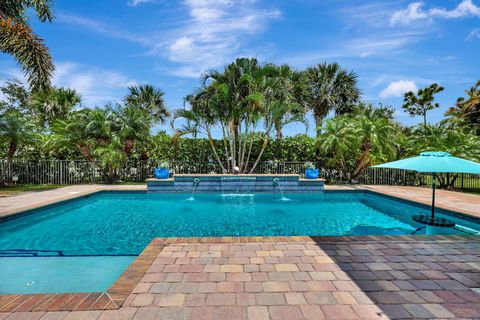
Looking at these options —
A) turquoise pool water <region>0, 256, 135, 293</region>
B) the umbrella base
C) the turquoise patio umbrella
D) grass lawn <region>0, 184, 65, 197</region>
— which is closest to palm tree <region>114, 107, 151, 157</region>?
grass lawn <region>0, 184, 65, 197</region>

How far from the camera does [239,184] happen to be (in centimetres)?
1257

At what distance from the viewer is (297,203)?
10125 millimetres

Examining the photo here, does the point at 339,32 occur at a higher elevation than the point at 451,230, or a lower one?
higher

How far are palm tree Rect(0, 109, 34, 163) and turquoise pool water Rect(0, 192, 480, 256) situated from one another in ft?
14.1

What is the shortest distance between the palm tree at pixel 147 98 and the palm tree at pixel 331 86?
39.5 feet

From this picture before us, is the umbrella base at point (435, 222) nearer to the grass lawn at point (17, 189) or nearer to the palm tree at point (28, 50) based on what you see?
the grass lawn at point (17, 189)

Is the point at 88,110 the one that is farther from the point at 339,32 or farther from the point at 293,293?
the point at 293,293

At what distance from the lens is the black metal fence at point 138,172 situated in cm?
1398

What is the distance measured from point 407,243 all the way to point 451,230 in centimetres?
255

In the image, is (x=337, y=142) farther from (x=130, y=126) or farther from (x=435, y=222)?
(x=130, y=126)

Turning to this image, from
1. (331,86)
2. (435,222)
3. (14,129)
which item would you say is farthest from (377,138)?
(14,129)

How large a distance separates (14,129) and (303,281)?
13149 millimetres

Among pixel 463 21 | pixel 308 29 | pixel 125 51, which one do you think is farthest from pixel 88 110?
pixel 463 21

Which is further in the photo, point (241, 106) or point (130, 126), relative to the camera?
point (130, 126)
